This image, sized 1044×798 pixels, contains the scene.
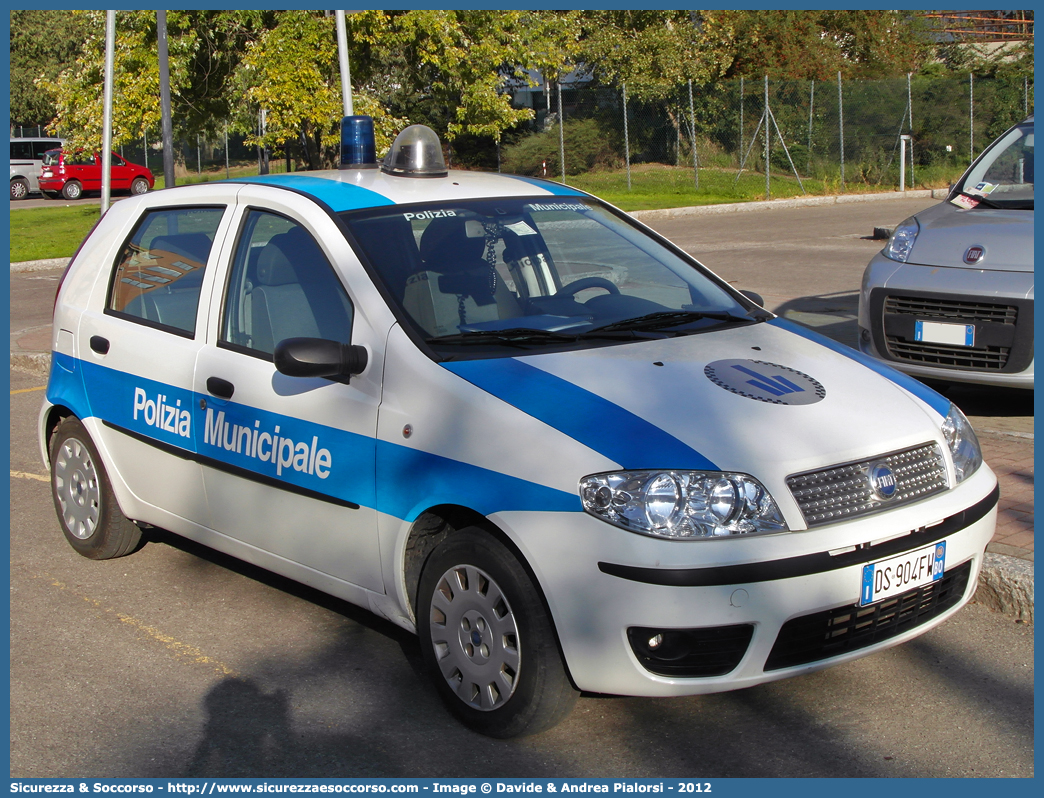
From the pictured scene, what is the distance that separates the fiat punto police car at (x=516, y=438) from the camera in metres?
3.01

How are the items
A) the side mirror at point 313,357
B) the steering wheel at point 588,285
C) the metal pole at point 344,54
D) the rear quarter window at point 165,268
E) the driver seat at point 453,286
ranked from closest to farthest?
1. the side mirror at point 313,357
2. the driver seat at point 453,286
3. the steering wheel at point 588,285
4. the rear quarter window at point 165,268
5. the metal pole at point 344,54

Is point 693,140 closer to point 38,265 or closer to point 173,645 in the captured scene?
point 38,265

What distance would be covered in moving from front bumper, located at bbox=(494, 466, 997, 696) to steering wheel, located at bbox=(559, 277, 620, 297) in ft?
4.53

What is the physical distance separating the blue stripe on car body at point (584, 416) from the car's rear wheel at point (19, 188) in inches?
1478

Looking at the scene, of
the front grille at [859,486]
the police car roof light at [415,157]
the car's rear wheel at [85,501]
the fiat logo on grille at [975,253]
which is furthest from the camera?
the fiat logo on grille at [975,253]

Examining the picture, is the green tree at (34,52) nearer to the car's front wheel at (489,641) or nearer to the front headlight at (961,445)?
the car's front wheel at (489,641)

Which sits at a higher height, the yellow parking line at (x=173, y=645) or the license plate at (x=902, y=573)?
the license plate at (x=902, y=573)

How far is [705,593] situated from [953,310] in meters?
4.12

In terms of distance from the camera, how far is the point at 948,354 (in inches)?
251

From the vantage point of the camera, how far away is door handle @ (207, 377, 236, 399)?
3998mm

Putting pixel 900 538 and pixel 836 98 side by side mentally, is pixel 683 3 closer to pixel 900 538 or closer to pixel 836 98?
pixel 836 98

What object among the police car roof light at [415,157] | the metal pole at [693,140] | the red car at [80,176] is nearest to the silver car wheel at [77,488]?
the police car roof light at [415,157]

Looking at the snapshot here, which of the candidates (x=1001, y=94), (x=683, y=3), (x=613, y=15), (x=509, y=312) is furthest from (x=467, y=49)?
(x=509, y=312)

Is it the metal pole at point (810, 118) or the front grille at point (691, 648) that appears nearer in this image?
the front grille at point (691, 648)
